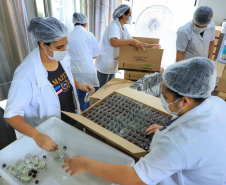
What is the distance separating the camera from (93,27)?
341 centimetres

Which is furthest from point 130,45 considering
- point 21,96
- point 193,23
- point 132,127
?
point 21,96

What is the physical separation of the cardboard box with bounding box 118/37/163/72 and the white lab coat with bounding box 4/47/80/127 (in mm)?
863

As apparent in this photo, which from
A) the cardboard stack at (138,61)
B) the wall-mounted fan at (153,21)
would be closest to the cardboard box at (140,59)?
the cardboard stack at (138,61)

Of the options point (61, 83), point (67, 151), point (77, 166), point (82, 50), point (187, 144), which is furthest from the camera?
point (82, 50)

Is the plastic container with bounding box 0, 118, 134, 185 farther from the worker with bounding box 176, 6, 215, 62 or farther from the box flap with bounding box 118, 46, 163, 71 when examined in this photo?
the worker with bounding box 176, 6, 215, 62

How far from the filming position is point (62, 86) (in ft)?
3.77

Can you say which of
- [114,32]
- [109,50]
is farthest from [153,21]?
[109,50]

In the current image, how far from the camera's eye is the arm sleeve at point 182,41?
1906 mm

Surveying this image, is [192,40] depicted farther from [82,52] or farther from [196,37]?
[82,52]

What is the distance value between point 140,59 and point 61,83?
1.01 m

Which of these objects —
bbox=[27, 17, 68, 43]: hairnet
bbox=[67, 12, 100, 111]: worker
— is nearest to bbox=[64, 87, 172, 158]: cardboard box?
bbox=[27, 17, 68, 43]: hairnet

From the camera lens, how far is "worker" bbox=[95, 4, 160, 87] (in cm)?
185

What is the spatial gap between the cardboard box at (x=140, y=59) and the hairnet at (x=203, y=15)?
1.79 ft

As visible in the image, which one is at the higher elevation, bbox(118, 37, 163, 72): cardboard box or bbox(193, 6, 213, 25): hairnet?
bbox(193, 6, 213, 25): hairnet
